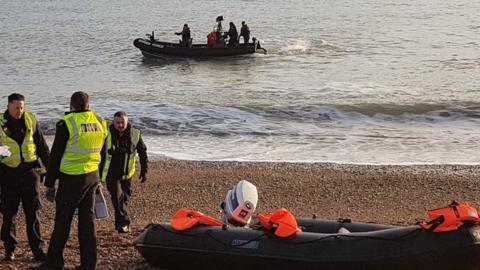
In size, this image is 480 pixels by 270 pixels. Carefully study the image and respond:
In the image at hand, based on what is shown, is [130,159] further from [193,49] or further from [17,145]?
[193,49]

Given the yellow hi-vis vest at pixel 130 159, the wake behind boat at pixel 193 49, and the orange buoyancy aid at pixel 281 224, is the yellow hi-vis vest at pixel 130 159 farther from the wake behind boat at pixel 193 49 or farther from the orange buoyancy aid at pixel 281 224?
the wake behind boat at pixel 193 49

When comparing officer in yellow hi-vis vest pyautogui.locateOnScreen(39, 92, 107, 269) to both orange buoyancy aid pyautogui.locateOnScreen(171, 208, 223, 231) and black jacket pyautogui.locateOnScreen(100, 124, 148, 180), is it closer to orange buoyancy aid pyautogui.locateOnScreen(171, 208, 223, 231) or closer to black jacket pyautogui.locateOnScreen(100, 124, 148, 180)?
orange buoyancy aid pyautogui.locateOnScreen(171, 208, 223, 231)

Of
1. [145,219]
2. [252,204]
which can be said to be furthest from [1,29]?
[252,204]

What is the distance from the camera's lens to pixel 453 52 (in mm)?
28672

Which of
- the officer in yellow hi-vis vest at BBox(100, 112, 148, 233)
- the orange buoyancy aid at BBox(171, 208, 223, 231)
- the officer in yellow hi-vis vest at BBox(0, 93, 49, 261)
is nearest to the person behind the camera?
the officer in yellow hi-vis vest at BBox(0, 93, 49, 261)

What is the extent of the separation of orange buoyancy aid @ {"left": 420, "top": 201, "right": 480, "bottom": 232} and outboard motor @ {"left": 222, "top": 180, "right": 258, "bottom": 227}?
1.39 m

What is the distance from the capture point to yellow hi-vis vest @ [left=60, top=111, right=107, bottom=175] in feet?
17.8

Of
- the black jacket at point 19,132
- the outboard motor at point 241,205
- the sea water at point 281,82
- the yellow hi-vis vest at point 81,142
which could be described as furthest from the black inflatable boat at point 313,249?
the sea water at point 281,82

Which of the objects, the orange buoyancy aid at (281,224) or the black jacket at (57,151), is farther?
the orange buoyancy aid at (281,224)

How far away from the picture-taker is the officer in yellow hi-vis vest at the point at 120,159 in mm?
6992

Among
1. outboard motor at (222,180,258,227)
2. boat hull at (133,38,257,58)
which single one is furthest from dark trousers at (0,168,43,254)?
boat hull at (133,38,257,58)

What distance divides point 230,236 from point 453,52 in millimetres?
24686

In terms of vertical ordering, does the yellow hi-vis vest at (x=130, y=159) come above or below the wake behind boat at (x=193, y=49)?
above

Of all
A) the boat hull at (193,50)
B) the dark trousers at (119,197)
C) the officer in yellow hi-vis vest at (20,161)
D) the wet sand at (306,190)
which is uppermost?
the officer in yellow hi-vis vest at (20,161)
